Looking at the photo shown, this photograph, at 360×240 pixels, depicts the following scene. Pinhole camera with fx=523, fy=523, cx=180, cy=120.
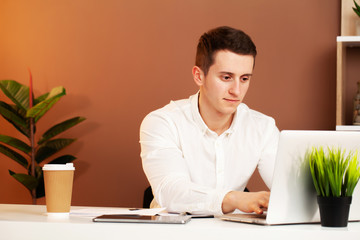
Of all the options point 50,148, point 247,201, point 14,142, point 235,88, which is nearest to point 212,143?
point 235,88

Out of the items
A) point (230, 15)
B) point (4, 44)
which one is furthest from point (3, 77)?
point (230, 15)

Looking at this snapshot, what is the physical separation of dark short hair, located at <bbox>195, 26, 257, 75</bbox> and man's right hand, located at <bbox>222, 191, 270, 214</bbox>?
2.46ft

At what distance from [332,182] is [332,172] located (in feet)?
0.08

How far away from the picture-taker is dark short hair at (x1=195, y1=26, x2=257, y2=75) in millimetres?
2145

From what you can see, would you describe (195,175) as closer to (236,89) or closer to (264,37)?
(236,89)

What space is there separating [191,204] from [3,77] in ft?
7.67

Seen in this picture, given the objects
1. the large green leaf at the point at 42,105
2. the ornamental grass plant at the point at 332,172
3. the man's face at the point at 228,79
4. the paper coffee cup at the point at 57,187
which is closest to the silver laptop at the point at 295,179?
the ornamental grass plant at the point at 332,172

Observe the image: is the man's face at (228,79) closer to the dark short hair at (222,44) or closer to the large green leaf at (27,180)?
the dark short hair at (222,44)

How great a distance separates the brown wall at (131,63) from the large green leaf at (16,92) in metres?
0.28

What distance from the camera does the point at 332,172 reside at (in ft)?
4.02

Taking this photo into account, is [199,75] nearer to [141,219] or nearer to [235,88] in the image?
[235,88]

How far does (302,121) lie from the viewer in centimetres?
314

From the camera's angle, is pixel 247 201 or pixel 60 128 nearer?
pixel 247 201

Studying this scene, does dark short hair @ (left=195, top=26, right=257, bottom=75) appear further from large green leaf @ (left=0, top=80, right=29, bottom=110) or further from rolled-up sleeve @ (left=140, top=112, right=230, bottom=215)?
large green leaf @ (left=0, top=80, right=29, bottom=110)
